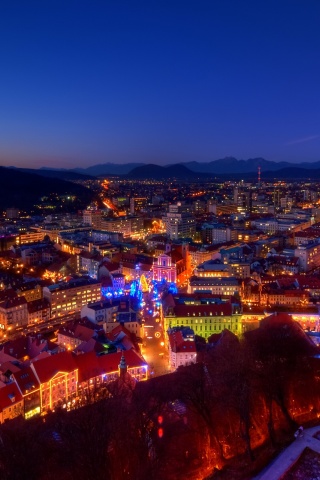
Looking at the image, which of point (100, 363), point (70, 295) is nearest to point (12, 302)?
point (70, 295)

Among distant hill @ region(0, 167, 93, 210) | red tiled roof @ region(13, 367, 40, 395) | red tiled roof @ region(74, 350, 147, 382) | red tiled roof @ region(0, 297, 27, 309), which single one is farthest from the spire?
distant hill @ region(0, 167, 93, 210)

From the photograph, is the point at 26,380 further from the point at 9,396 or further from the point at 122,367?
the point at 122,367

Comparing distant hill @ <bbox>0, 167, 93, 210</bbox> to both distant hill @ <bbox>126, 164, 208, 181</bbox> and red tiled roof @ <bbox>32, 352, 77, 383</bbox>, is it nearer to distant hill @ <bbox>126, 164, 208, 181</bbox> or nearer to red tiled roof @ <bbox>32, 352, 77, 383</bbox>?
Result: red tiled roof @ <bbox>32, 352, 77, 383</bbox>

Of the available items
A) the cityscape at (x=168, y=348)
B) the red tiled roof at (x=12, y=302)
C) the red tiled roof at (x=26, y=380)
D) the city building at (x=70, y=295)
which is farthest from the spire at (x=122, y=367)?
the city building at (x=70, y=295)

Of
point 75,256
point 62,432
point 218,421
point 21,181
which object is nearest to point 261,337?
point 218,421

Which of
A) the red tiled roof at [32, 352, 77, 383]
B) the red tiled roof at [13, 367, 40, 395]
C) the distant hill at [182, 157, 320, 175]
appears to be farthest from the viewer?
the distant hill at [182, 157, 320, 175]

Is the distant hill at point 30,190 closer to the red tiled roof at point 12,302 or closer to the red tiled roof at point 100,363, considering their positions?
the red tiled roof at point 12,302
